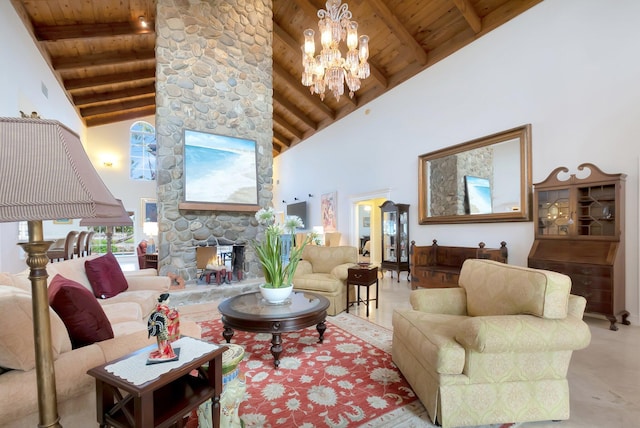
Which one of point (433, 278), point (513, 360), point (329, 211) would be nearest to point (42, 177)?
point (513, 360)

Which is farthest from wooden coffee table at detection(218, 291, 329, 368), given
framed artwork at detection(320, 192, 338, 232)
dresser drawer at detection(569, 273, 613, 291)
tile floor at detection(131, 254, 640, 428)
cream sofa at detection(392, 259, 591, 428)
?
framed artwork at detection(320, 192, 338, 232)

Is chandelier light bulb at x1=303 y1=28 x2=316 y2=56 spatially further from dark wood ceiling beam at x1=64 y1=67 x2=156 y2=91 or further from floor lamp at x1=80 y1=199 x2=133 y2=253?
dark wood ceiling beam at x1=64 y1=67 x2=156 y2=91

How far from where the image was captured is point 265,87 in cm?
542

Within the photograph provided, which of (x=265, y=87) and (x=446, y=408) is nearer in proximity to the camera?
(x=446, y=408)

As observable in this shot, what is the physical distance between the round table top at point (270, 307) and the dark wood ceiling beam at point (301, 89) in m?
5.92

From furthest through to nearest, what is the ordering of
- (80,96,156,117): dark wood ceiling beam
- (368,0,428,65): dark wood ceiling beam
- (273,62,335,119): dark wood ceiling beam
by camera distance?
(80,96,156,117): dark wood ceiling beam, (273,62,335,119): dark wood ceiling beam, (368,0,428,65): dark wood ceiling beam

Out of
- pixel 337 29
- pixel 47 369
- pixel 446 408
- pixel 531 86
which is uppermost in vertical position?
pixel 337 29

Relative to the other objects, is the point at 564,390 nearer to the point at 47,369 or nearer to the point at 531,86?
the point at 47,369

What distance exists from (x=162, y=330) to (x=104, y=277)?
6.84ft

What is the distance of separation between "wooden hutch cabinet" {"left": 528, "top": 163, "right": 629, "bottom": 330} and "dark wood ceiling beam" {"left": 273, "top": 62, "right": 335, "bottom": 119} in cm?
568

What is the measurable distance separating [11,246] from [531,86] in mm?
7468

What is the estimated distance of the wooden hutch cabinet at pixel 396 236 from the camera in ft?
20.1

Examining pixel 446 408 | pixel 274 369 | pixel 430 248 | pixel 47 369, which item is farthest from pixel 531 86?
pixel 47 369

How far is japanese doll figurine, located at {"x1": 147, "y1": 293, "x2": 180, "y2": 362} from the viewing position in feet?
3.99
